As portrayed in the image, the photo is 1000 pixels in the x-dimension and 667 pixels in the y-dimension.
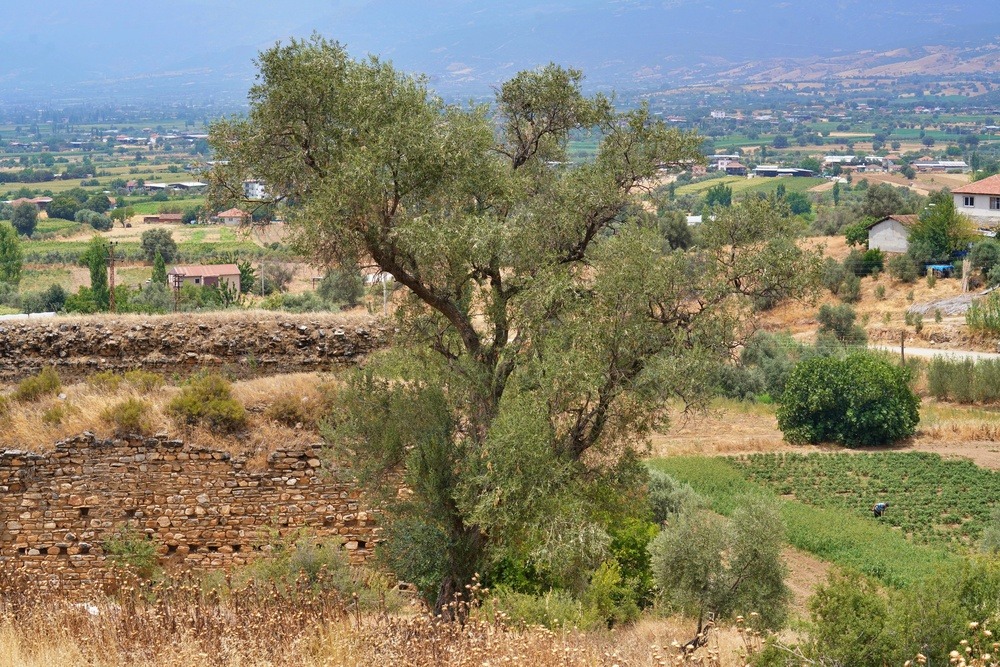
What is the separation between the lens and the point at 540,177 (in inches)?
478

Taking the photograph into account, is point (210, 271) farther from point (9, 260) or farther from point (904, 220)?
point (904, 220)

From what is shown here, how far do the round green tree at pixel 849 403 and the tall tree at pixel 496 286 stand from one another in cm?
2327

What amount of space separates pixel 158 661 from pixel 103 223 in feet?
279

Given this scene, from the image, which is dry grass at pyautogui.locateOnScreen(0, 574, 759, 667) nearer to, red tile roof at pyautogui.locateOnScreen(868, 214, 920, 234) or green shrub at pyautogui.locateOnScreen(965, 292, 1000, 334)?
green shrub at pyautogui.locateOnScreen(965, 292, 1000, 334)

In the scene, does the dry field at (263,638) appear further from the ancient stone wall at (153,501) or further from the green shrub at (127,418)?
the green shrub at (127,418)

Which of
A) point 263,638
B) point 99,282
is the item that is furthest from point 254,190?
point 99,282

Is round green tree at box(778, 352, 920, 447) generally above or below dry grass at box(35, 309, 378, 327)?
below

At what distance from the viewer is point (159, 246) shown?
61.7 meters

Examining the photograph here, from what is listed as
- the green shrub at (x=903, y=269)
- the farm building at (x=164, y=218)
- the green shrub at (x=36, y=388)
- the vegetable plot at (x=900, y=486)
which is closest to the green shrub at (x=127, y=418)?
the green shrub at (x=36, y=388)

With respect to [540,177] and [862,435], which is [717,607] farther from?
[862,435]

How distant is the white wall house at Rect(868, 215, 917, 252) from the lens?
194ft

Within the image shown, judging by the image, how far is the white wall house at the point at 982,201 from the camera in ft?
224

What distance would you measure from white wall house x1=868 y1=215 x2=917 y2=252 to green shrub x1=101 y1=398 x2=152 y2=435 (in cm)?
5106

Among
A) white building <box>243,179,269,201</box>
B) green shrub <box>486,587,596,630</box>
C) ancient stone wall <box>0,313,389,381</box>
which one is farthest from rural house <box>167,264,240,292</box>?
green shrub <box>486,587,596,630</box>
